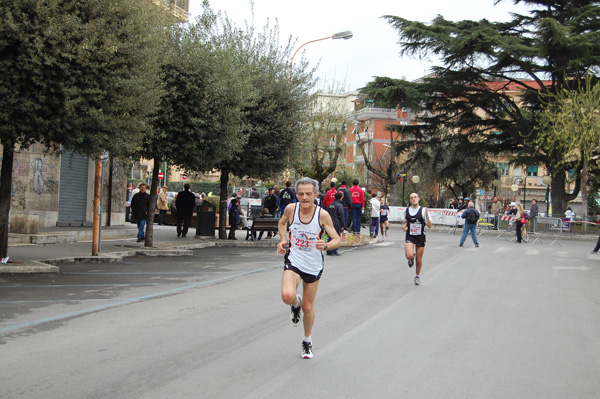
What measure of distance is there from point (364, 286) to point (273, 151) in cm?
983

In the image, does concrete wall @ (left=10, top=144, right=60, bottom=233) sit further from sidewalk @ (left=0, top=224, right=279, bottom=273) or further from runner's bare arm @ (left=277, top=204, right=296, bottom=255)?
runner's bare arm @ (left=277, top=204, right=296, bottom=255)

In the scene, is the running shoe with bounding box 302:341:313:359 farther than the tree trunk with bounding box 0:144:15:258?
No

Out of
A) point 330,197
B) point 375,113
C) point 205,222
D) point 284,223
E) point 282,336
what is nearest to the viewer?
point 284,223

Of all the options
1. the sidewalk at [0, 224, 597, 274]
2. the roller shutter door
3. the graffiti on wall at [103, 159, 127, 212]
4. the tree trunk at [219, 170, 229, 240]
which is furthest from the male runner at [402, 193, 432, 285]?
the graffiti on wall at [103, 159, 127, 212]

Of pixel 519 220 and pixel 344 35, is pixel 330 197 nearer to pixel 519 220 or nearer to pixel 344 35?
pixel 344 35

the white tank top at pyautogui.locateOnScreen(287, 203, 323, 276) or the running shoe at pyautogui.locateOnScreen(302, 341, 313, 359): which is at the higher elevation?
the white tank top at pyautogui.locateOnScreen(287, 203, 323, 276)

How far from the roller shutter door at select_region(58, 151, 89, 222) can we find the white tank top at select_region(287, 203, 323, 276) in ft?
52.9

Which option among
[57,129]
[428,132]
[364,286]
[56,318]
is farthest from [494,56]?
[56,318]

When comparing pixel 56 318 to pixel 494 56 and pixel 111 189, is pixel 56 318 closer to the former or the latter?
pixel 111 189

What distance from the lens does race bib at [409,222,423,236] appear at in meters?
12.0

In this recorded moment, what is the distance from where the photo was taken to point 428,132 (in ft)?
125

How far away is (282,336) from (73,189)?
1628cm

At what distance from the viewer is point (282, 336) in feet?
22.9

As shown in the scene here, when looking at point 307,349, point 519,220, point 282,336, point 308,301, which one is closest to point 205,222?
point 519,220
